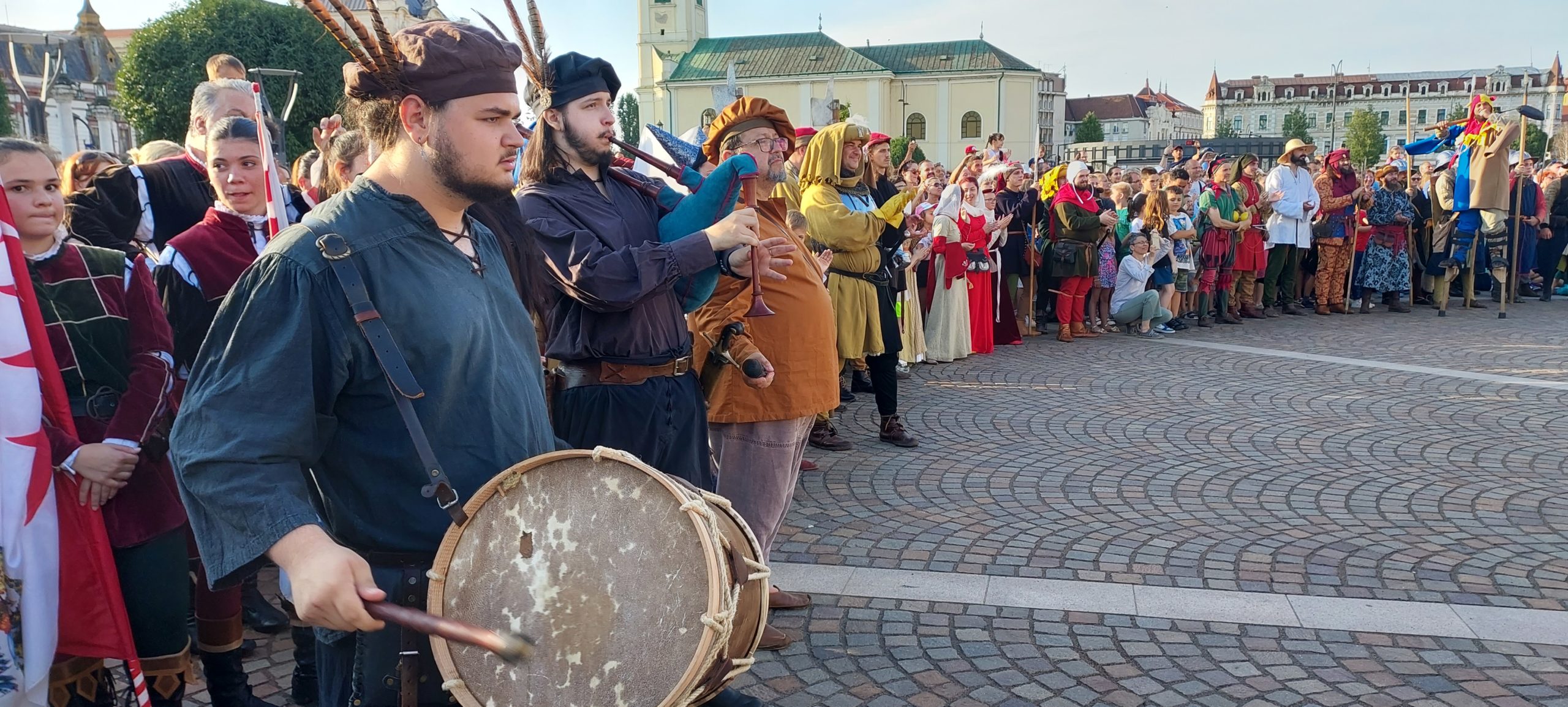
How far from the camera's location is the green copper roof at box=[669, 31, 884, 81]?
9175 cm

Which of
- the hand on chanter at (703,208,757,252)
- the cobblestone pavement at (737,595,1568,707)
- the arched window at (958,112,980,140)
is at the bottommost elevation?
the cobblestone pavement at (737,595,1568,707)

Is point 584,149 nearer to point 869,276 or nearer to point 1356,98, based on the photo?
point 869,276

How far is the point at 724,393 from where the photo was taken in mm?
4027

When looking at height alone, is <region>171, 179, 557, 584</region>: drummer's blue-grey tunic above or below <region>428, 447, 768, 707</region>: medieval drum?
above

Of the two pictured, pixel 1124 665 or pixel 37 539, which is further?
pixel 1124 665

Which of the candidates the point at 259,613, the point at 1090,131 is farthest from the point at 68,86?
the point at 1090,131

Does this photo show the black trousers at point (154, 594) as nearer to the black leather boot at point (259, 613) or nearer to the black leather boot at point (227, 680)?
the black leather boot at point (227, 680)

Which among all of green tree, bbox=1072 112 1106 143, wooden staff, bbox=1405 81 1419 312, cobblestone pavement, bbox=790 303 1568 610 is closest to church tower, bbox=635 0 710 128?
green tree, bbox=1072 112 1106 143

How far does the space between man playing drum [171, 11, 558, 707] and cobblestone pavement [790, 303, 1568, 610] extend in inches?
120

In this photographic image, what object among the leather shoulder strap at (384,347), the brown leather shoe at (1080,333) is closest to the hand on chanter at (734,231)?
the leather shoulder strap at (384,347)

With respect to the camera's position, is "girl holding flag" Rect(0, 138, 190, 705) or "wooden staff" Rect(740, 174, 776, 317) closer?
"girl holding flag" Rect(0, 138, 190, 705)

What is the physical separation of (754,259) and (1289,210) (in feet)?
38.8

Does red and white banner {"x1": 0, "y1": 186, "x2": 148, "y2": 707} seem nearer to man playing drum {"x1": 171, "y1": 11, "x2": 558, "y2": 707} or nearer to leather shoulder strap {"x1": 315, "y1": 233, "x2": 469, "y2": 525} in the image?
man playing drum {"x1": 171, "y1": 11, "x2": 558, "y2": 707}

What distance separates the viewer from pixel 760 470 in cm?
407
